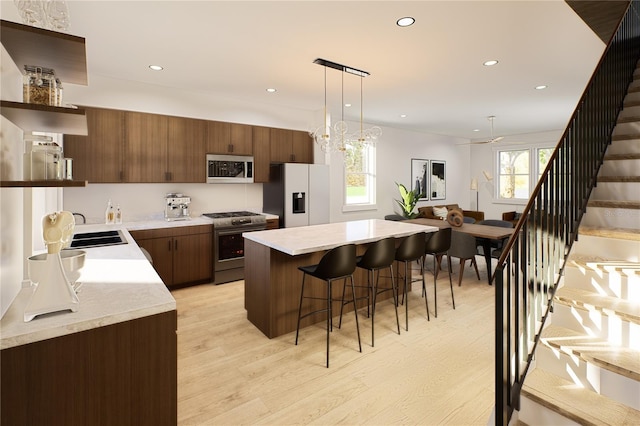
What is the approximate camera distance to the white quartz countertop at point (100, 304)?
1163mm

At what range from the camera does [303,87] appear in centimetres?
447

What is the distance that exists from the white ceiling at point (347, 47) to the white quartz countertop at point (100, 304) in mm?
1296

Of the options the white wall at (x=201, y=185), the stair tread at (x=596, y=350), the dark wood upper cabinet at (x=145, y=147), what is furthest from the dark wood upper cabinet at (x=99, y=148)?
the stair tread at (x=596, y=350)

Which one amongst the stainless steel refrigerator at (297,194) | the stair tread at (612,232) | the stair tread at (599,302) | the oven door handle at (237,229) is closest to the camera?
the stair tread at (599,302)

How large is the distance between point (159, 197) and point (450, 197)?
296 inches

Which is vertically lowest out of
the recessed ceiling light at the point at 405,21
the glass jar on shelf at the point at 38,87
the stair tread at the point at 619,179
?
the stair tread at the point at 619,179

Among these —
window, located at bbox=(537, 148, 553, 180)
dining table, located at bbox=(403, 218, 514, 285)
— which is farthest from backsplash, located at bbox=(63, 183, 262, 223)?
window, located at bbox=(537, 148, 553, 180)

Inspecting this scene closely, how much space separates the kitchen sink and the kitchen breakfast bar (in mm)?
1152

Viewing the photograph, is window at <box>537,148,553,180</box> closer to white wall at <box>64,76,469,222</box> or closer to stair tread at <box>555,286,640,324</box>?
white wall at <box>64,76,469,222</box>

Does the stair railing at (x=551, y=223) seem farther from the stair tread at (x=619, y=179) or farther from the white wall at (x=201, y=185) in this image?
the white wall at (x=201, y=185)

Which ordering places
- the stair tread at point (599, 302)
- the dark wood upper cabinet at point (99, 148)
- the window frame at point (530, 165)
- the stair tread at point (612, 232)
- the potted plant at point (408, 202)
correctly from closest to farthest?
the stair tread at point (599, 302) → the stair tread at point (612, 232) → the dark wood upper cabinet at point (99, 148) → the potted plant at point (408, 202) → the window frame at point (530, 165)

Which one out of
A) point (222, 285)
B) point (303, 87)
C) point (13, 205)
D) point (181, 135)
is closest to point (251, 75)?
point (303, 87)

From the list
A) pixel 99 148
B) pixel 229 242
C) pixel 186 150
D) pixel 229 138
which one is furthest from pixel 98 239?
pixel 229 138

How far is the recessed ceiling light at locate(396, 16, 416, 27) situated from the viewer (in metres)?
2.66
